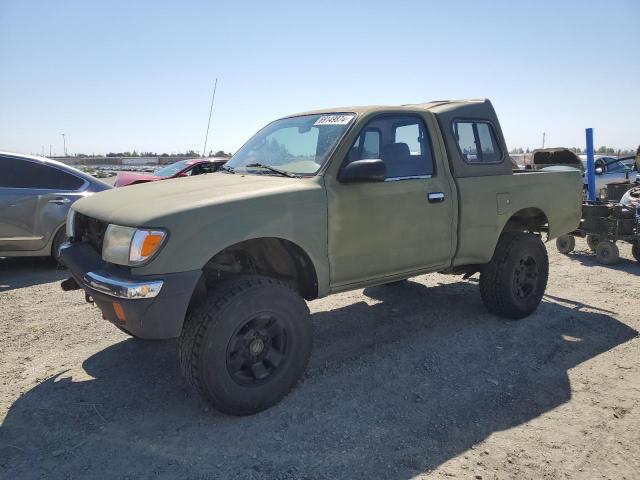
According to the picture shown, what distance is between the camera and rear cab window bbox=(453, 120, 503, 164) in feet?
14.5

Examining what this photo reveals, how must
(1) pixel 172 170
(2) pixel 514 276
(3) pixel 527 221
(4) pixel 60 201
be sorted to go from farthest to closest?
(1) pixel 172 170
(4) pixel 60 201
(3) pixel 527 221
(2) pixel 514 276

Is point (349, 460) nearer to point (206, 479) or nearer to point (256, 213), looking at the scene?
point (206, 479)

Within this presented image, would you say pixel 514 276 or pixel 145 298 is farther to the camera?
pixel 514 276

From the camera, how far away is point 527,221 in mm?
5191

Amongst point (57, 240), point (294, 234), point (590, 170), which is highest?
point (590, 170)

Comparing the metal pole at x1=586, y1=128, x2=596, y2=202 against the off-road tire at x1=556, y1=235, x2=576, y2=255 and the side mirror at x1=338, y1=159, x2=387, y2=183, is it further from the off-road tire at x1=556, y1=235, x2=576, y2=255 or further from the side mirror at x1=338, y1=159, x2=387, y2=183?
the side mirror at x1=338, y1=159, x2=387, y2=183

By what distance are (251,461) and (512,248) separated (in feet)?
10.6

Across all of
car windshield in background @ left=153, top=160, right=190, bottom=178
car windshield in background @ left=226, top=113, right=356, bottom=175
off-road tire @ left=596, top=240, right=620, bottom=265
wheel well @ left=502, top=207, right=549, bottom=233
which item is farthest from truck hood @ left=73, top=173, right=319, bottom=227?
car windshield in background @ left=153, top=160, right=190, bottom=178

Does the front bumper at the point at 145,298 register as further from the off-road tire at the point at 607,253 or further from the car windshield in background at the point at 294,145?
the off-road tire at the point at 607,253

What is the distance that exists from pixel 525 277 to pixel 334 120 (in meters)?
2.60

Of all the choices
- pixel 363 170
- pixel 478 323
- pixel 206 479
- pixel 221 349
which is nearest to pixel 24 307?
pixel 221 349

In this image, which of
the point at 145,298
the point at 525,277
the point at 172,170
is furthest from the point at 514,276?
the point at 172,170

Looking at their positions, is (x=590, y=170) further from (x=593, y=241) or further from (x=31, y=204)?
(x=31, y=204)

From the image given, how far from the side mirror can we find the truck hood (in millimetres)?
250
